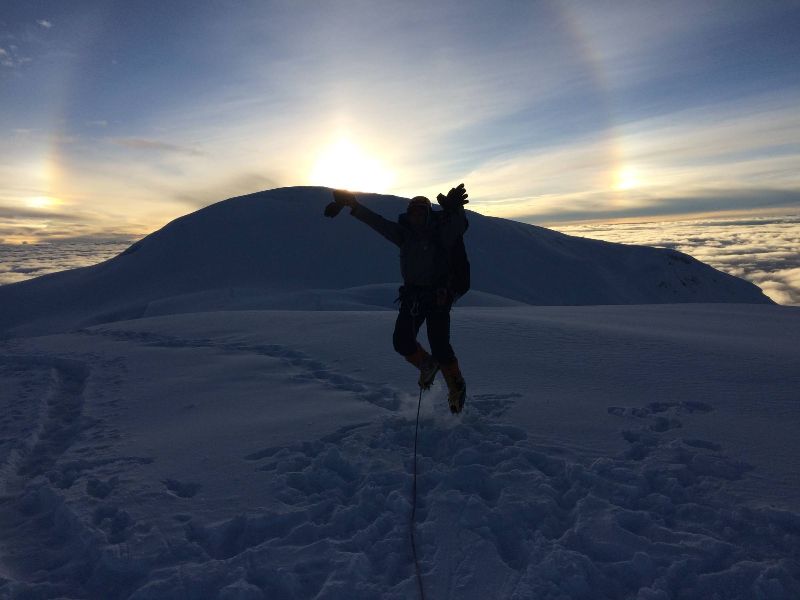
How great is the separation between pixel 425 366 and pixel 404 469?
4.76ft

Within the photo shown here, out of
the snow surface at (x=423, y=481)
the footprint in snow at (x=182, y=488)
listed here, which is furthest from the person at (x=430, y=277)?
the footprint in snow at (x=182, y=488)

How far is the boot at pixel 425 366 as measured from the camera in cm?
534

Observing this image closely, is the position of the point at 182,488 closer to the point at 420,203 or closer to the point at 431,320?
the point at 431,320

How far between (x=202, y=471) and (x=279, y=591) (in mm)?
1631

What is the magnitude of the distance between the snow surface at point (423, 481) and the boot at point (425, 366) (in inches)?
12.4

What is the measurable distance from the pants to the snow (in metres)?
0.65

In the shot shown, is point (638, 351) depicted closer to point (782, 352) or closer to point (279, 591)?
point (782, 352)

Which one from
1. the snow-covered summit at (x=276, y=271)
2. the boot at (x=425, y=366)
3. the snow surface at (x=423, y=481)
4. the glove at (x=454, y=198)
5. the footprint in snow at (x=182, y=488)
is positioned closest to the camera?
the snow surface at (x=423, y=481)

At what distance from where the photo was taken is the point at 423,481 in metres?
3.93

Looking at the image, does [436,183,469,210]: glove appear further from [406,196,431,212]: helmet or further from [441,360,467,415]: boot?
[441,360,467,415]: boot

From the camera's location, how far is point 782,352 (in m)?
6.85

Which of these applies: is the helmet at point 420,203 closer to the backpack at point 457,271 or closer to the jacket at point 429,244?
the jacket at point 429,244

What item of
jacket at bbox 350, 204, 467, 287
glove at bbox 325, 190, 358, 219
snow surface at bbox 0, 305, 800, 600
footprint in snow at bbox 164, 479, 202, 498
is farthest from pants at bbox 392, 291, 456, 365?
footprint in snow at bbox 164, 479, 202, 498

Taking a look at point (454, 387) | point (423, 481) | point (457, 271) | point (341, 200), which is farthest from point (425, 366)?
point (341, 200)
